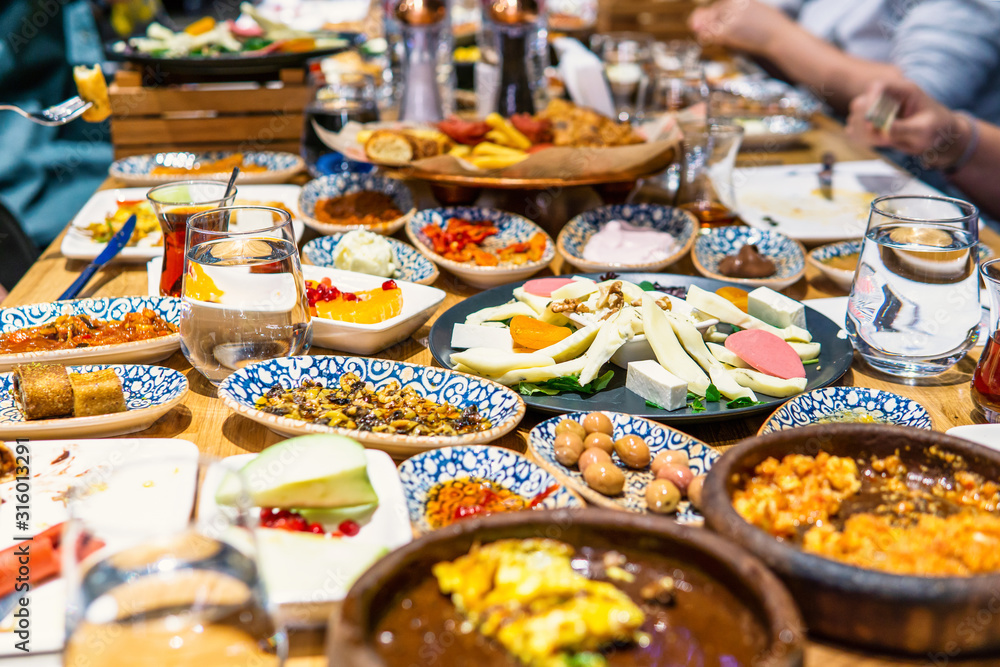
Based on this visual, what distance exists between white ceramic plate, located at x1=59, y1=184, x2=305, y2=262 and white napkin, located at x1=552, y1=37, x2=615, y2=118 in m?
1.07

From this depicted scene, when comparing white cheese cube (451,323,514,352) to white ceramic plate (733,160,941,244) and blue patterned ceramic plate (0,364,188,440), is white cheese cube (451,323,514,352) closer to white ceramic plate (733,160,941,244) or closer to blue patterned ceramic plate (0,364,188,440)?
blue patterned ceramic plate (0,364,188,440)

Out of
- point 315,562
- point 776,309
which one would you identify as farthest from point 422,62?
point 315,562

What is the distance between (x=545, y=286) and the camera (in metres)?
1.61

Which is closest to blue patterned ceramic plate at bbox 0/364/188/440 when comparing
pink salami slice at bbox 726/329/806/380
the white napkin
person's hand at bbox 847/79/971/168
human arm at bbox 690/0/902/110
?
pink salami slice at bbox 726/329/806/380

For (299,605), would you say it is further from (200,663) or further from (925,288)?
(925,288)

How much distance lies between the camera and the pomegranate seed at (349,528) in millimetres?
972

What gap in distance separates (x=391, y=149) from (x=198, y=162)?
842 mm

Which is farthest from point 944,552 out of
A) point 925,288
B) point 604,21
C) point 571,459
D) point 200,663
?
point 604,21

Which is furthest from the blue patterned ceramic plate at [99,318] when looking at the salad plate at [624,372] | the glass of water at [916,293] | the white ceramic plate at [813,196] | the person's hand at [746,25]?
the person's hand at [746,25]

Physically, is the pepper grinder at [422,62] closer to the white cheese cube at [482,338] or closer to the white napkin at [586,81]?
the white napkin at [586,81]

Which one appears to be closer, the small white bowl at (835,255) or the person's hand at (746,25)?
the small white bowl at (835,255)

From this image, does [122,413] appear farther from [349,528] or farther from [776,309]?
[776,309]

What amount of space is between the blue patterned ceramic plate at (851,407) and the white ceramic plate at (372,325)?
64 centimetres

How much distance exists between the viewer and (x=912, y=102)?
2.74 metres
